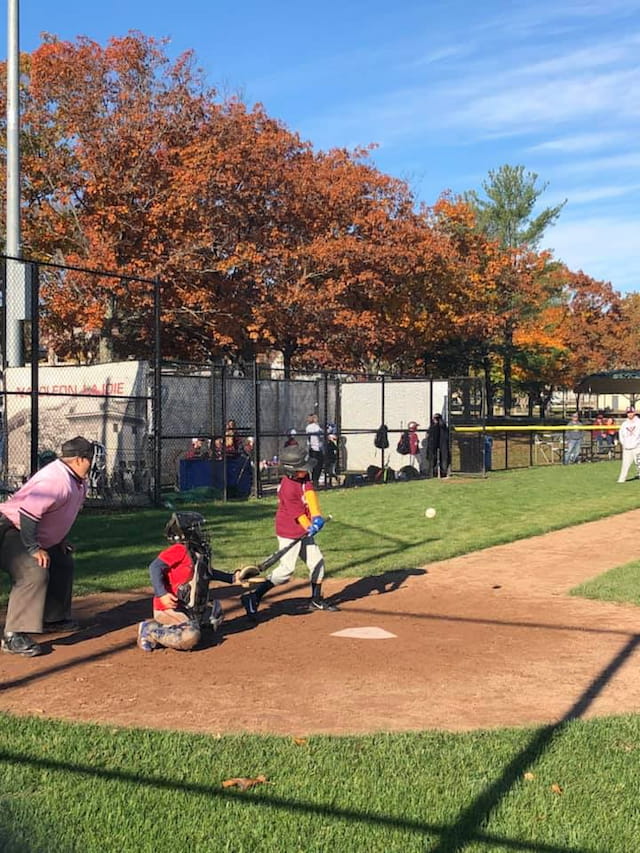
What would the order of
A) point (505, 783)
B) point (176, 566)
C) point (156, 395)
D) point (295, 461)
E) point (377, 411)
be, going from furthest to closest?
point (377, 411), point (156, 395), point (295, 461), point (176, 566), point (505, 783)

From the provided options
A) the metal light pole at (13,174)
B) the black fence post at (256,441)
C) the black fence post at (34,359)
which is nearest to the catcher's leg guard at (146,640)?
the black fence post at (34,359)

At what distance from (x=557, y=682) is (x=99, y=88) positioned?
2105 centimetres

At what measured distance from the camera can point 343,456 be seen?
26.4m

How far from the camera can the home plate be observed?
7.20 meters

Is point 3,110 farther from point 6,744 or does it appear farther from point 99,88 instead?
point 6,744

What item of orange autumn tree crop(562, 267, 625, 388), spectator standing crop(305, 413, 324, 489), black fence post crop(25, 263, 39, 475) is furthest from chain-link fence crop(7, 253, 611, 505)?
orange autumn tree crop(562, 267, 625, 388)

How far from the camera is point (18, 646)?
255 inches

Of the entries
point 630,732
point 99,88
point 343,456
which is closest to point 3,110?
point 99,88

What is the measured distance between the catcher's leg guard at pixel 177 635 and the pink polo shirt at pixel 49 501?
1.06 metres

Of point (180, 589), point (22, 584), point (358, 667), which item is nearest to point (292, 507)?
point (180, 589)

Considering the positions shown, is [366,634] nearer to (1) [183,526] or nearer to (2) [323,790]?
(1) [183,526]

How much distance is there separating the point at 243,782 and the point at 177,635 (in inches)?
101

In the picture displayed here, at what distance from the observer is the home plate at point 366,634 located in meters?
7.20

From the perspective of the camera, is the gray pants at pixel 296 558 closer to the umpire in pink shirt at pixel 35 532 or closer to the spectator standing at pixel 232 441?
the umpire in pink shirt at pixel 35 532
